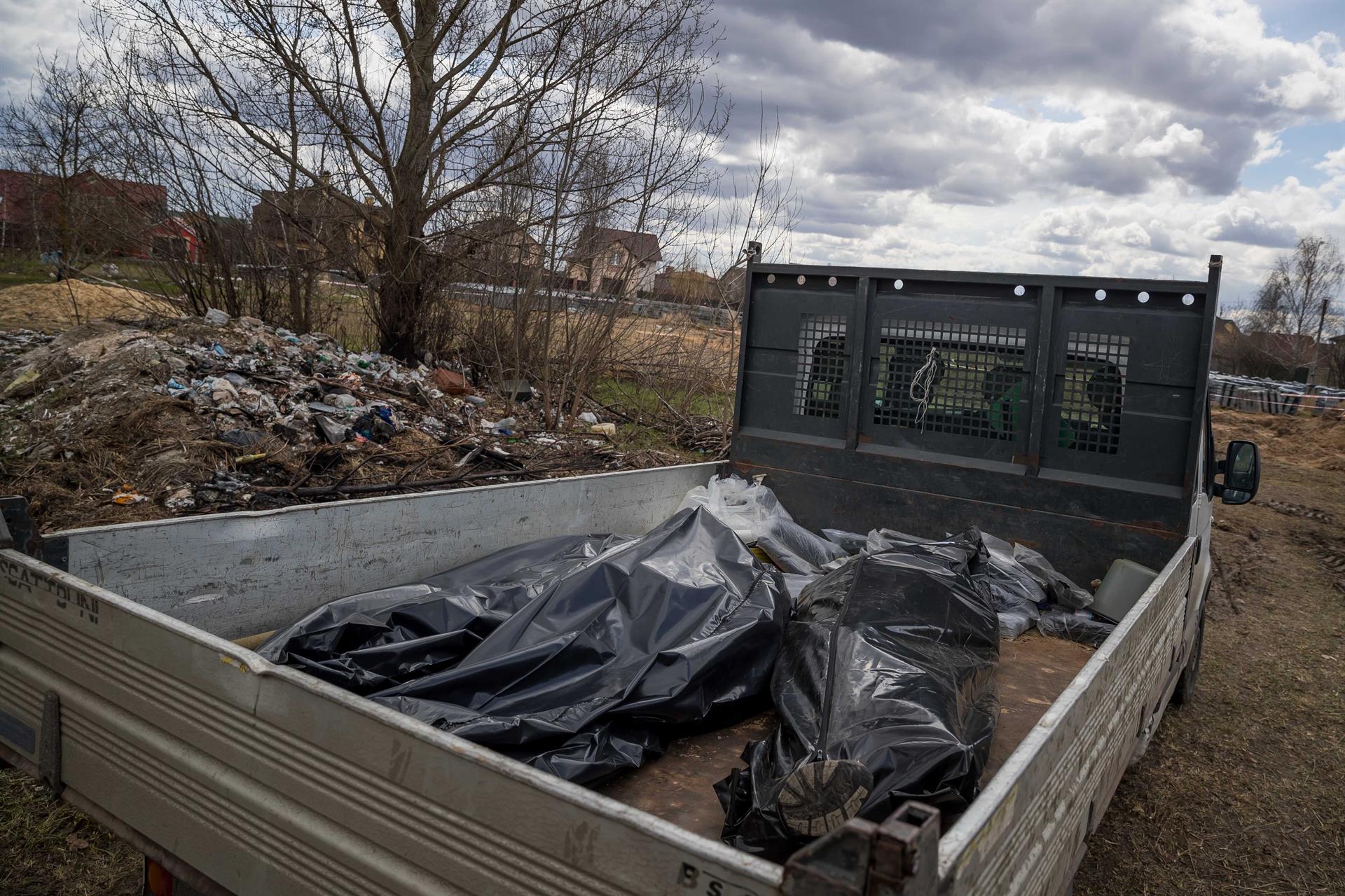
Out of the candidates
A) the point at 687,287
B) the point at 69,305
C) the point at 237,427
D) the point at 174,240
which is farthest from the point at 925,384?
the point at 69,305

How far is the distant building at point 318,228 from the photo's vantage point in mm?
10094

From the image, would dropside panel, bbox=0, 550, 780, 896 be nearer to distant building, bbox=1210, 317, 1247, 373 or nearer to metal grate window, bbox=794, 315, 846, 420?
metal grate window, bbox=794, 315, 846, 420

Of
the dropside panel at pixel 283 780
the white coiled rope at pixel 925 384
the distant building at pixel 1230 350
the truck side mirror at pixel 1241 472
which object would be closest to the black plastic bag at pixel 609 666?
the dropside panel at pixel 283 780

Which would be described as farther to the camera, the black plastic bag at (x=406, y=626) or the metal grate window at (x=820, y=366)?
the metal grate window at (x=820, y=366)

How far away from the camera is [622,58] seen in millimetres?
9508

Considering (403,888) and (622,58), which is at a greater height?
(622,58)

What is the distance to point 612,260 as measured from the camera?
9734mm

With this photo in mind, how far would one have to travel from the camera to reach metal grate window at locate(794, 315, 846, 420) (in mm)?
4312

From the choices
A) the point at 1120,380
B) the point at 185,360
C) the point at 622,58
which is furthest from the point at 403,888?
the point at 622,58

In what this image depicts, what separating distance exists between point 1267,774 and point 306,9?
10.0 m

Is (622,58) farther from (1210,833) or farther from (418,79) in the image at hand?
(1210,833)

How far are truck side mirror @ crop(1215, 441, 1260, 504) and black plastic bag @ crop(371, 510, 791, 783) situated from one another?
250 cm

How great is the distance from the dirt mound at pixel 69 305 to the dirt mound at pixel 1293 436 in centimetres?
1730

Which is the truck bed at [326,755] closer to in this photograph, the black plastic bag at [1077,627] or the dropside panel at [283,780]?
the dropside panel at [283,780]
